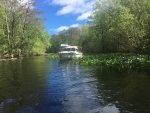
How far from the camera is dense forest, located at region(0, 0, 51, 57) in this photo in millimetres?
55878

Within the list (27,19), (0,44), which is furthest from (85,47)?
(0,44)

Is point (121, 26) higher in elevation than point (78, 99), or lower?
higher

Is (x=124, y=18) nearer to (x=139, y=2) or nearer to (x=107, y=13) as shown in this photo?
(x=139, y=2)

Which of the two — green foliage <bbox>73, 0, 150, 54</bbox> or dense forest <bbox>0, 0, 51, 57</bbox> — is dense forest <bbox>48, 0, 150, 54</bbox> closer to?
green foliage <bbox>73, 0, 150, 54</bbox>

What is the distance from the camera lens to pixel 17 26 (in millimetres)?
62500

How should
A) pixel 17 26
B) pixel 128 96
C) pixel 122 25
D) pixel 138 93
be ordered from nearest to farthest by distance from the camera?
1. pixel 128 96
2. pixel 138 93
3. pixel 122 25
4. pixel 17 26

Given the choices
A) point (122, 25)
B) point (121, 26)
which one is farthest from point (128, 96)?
point (121, 26)

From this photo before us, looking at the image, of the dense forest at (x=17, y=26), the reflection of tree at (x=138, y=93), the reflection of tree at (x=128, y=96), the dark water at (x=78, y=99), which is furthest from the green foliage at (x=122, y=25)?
the dark water at (x=78, y=99)

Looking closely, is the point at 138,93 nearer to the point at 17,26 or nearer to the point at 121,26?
the point at 121,26

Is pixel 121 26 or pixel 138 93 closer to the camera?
pixel 138 93

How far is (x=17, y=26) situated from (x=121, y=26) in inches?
1246

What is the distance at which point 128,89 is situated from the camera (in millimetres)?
12406

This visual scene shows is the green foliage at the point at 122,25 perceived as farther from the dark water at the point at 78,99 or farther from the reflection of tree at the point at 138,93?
the dark water at the point at 78,99

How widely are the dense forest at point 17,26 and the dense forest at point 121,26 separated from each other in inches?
616
